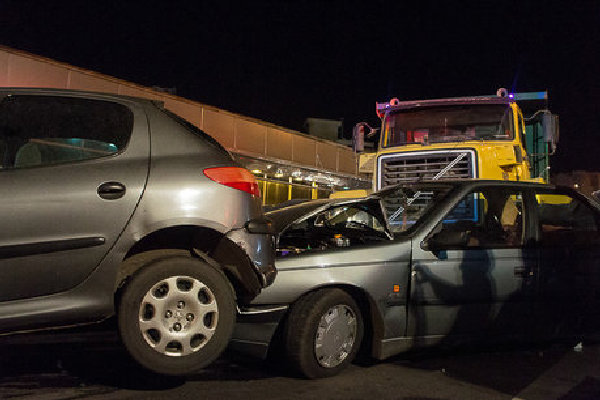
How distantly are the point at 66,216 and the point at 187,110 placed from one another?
1203cm

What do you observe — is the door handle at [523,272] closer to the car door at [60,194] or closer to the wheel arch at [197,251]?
the wheel arch at [197,251]

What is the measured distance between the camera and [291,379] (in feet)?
13.5

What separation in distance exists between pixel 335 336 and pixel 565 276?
2.31 m

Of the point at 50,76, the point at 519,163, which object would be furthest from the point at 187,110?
the point at 519,163

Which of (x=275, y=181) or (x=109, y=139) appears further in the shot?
(x=275, y=181)

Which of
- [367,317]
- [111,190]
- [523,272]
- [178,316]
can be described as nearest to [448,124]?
[523,272]

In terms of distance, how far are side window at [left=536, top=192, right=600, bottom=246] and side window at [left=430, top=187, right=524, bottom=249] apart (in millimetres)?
230

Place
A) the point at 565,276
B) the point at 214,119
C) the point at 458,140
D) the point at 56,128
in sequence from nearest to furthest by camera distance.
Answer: the point at 56,128 → the point at 565,276 → the point at 458,140 → the point at 214,119

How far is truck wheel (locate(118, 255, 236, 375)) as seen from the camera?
342cm

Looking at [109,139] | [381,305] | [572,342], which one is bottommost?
[572,342]

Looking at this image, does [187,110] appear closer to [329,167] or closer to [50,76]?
[50,76]

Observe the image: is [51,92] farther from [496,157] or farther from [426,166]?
[496,157]

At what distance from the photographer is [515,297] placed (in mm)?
4859

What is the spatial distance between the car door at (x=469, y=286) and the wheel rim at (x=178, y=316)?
1.70m
